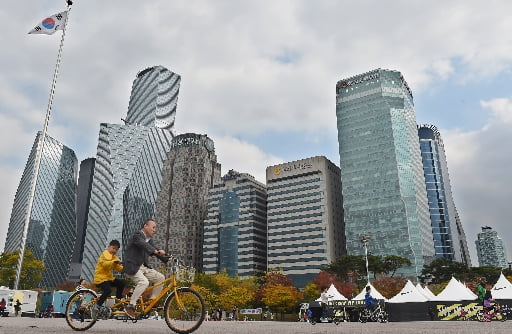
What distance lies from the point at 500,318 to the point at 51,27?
108 ft

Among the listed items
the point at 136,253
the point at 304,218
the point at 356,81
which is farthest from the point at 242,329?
the point at 356,81

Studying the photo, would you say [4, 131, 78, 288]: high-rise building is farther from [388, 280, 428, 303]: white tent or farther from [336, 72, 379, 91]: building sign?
[388, 280, 428, 303]: white tent

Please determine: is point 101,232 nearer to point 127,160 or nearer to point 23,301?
point 127,160

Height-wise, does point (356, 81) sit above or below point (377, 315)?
above

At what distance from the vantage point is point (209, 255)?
158 m

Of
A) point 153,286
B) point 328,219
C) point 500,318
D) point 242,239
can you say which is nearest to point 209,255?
point 242,239

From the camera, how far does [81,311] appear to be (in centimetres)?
811

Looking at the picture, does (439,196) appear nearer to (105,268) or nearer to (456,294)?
(456,294)

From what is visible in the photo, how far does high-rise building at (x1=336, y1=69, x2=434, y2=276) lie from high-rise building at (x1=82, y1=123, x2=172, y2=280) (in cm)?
9784

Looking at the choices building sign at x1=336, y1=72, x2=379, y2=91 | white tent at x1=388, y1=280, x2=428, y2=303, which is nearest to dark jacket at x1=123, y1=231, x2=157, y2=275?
white tent at x1=388, y1=280, x2=428, y2=303

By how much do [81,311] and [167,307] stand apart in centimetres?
216

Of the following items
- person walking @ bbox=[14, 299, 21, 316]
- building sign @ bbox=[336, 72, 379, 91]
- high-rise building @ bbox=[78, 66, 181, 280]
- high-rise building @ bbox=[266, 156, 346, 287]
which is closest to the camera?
person walking @ bbox=[14, 299, 21, 316]

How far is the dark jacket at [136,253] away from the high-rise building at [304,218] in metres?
129

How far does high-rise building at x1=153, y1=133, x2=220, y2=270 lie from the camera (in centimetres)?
17600
